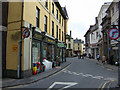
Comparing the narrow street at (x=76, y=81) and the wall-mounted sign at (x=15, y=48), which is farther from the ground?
the wall-mounted sign at (x=15, y=48)

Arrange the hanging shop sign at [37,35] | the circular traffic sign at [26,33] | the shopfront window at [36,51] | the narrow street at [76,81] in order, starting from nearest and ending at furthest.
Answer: the narrow street at [76,81] < the circular traffic sign at [26,33] < the hanging shop sign at [37,35] < the shopfront window at [36,51]

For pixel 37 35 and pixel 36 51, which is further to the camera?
pixel 36 51

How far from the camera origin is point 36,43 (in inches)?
437

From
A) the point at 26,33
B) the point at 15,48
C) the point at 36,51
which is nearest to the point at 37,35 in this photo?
the point at 36,51

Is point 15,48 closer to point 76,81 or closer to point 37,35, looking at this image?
point 37,35

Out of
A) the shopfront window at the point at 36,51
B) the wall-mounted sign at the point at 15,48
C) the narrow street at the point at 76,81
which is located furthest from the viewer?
the shopfront window at the point at 36,51

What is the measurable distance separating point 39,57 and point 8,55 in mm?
3467

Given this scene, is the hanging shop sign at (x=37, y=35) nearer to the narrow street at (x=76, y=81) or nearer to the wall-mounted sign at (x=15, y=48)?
the wall-mounted sign at (x=15, y=48)

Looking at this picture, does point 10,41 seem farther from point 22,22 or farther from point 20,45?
point 22,22

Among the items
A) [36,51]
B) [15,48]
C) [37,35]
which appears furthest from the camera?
[36,51]

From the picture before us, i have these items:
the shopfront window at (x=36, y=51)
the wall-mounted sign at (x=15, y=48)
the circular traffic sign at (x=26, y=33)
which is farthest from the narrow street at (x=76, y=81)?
the circular traffic sign at (x=26, y=33)

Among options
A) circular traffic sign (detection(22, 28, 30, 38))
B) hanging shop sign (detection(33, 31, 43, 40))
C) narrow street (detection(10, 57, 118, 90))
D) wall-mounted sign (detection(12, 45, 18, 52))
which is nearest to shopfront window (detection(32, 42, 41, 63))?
hanging shop sign (detection(33, 31, 43, 40))

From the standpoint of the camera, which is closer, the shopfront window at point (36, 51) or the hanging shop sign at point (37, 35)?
the hanging shop sign at point (37, 35)

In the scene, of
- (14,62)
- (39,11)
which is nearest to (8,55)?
(14,62)
